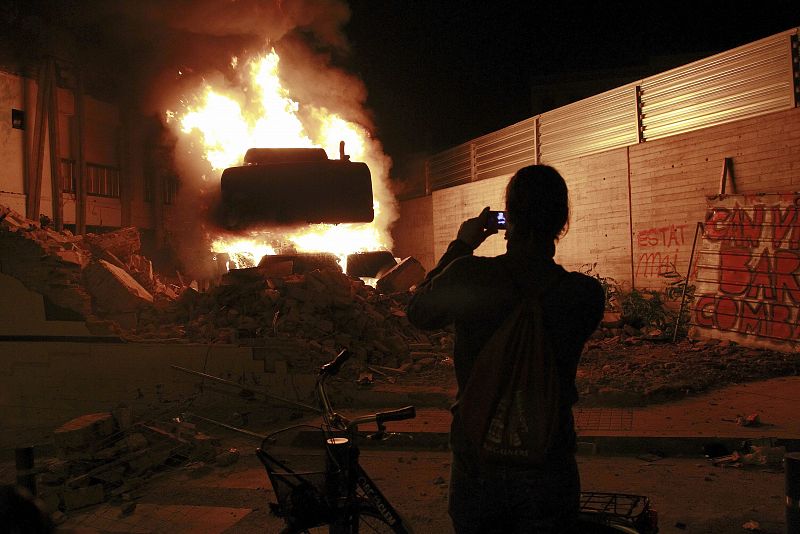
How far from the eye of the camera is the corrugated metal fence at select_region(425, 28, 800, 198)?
960cm

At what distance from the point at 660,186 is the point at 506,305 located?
10.8 metres

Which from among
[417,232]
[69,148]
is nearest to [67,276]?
[69,148]

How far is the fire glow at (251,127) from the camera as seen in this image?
577 inches

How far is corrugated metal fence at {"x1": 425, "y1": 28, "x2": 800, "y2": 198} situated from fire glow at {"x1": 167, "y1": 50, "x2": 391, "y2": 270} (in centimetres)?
484

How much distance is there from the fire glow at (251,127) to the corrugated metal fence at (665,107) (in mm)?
4842

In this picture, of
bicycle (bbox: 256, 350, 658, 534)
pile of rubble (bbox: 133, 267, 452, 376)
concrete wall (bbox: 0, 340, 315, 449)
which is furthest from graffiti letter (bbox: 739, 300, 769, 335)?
bicycle (bbox: 256, 350, 658, 534)

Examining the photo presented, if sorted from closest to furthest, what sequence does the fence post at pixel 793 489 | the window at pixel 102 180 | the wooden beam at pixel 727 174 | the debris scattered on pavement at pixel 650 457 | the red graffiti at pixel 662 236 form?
1. the fence post at pixel 793 489
2. the debris scattered on pavement at pixel 650 457
3. the wooden beam at pixel 727 174
4. the red graffiti at pixel 662 236
5. the window at pixel 102 180

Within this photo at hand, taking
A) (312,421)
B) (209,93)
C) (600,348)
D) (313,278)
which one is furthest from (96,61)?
(600,348)

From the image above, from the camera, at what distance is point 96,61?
15.8 metres

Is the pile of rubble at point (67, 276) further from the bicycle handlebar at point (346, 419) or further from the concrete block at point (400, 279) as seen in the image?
the bicycle handlebar at point (346, 419)

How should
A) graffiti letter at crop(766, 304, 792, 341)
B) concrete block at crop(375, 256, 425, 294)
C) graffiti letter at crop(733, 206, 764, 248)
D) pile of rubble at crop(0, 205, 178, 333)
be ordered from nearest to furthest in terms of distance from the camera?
graffiti letter at crop(766, 304, 792, 341) → pile of rubble at crop(0, 205, 178, 333) → graffiti letter at crop(733, 206, 764, 248) → concrete block at crop(375, 256, 425, 294)

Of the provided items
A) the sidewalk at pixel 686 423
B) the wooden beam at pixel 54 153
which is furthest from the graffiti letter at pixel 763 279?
the wooden beam at pixel 54 153

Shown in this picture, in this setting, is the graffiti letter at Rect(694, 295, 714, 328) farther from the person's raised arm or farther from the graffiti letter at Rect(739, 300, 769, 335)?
the person's raised arm

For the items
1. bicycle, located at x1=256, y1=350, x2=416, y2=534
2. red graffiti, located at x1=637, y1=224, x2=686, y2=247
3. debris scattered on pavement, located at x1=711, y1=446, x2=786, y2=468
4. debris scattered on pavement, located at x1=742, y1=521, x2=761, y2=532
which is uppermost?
red graffiti, located at x1=637, y1=224, x2=686, y2=247
